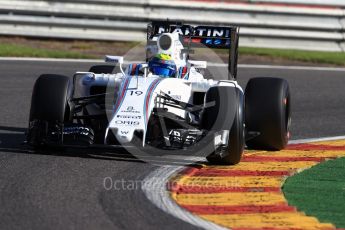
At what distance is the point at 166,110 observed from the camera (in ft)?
28.0

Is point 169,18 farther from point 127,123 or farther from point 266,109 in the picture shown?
point 127,123

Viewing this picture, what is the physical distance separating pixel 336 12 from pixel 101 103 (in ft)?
33.0

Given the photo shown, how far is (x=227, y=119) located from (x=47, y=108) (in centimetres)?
169

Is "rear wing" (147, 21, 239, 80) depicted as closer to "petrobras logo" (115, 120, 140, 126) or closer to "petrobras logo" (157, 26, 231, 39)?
"petrobras logo" (157, 26, 231, 39)

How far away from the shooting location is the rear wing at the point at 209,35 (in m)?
9.90

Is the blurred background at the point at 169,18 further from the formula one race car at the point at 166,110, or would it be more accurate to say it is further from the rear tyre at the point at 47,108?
the rear tyre at the point at 47,108

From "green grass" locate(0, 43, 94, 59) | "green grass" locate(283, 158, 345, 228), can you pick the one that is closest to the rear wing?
"green grass" locate(283, 158, 345, 228)

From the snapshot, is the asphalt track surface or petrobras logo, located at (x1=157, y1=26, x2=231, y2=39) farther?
petrobras logo, located at (x1=157, y1=26, x2=231, y2=39)

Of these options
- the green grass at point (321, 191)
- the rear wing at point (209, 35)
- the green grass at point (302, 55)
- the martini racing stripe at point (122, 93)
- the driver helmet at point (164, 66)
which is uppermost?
the rear wing at point (209, 35)

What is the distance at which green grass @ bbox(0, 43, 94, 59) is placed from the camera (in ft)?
53.6

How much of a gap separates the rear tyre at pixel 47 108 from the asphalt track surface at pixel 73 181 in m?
0.23

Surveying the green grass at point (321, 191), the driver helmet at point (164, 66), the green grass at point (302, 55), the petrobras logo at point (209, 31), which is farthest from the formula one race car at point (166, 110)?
the green grass at point (302, 55)

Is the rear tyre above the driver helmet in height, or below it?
below

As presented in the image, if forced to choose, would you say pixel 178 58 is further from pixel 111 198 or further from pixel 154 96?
pixel 111 198
